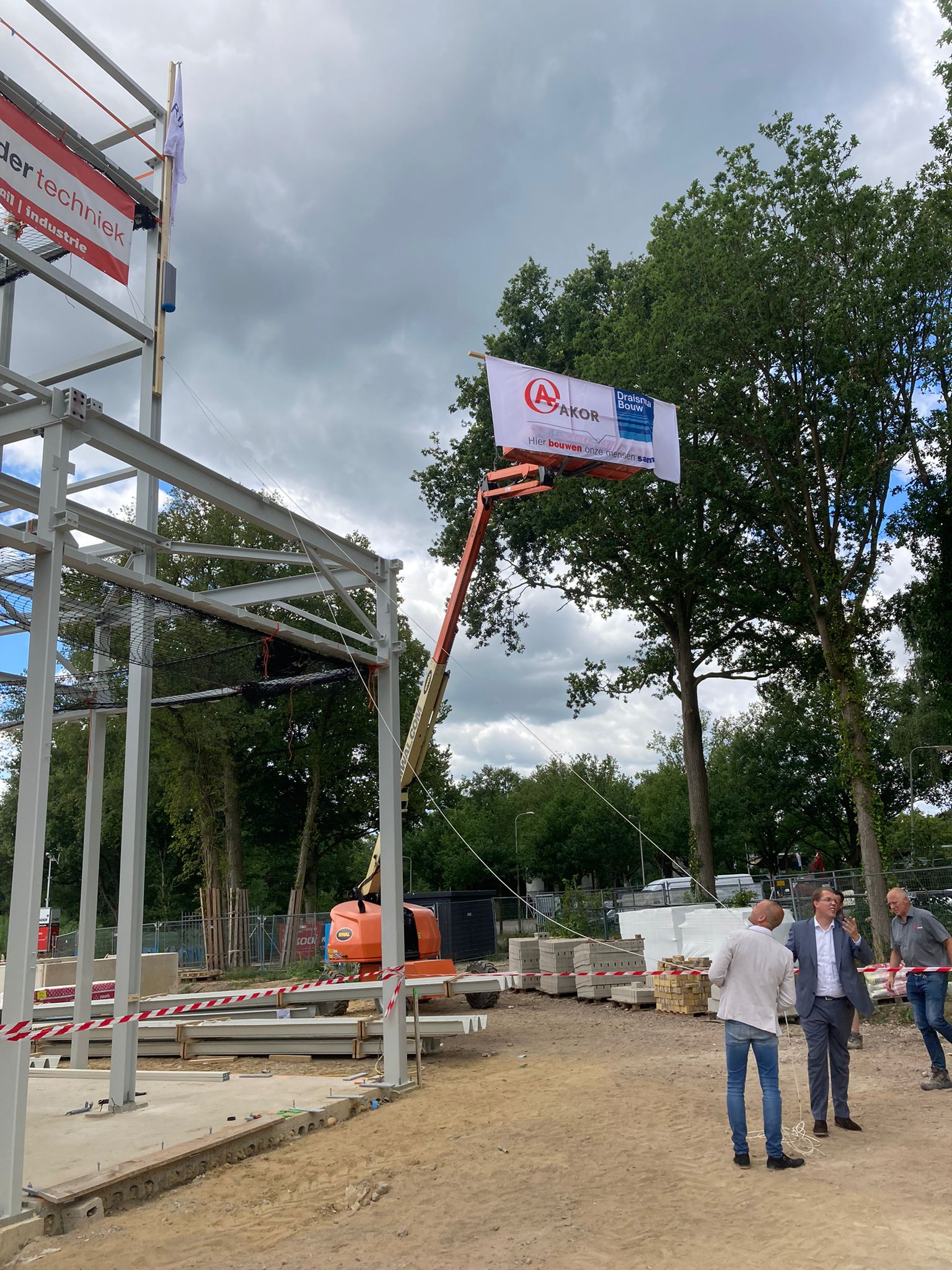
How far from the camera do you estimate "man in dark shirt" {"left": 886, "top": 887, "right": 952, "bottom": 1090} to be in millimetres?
9453

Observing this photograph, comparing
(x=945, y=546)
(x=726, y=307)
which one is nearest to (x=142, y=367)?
(x=726, y=307)

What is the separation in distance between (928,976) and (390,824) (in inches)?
226

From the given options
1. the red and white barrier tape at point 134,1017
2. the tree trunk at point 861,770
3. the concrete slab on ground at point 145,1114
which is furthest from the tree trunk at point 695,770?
the concrete slab on ground at point 145,1114

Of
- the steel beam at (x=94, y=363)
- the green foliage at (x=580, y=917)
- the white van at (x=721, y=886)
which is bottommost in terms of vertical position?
the green foliage at (x=580, y=917)

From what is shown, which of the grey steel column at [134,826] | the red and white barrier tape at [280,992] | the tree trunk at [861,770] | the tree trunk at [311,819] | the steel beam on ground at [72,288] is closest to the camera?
the red and white barrier tape at [280,992]

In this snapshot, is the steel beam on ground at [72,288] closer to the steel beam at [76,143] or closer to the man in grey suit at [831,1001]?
the steel beam at [76,143]

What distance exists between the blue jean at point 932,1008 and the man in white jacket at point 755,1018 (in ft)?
10.7

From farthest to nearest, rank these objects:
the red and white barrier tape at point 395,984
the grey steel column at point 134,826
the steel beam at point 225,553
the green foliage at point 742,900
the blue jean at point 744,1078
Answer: the green foliage at point 742,900
the red and white barrier tape at point 395,984
the grey steel column at point 134,826
the steel beam at point 225,553
the blue jean at point 744,1078

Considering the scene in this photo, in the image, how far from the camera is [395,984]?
404 inches

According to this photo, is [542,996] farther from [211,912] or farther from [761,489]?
[211,912]

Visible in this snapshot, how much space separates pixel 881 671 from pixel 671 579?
6.23m

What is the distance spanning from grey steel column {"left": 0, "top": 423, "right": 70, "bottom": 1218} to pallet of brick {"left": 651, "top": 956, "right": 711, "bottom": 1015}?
11.5 m

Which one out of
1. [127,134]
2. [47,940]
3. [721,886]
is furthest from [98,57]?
[47,940]

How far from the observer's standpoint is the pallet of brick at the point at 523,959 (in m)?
20.3
